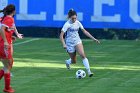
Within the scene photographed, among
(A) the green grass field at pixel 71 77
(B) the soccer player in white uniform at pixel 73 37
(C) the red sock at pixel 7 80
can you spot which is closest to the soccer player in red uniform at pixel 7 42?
(C) the red sock at pixel 7 80

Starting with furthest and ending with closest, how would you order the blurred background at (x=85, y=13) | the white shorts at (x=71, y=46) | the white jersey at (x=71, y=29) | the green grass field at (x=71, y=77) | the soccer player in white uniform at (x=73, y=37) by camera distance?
the blurred background at (x=85, y=13) < the white shorts at (x=71, y=46) < the white jersey at (x=71, y=29) < the soccer player in white uniform at (x=73, y=37) < the green grass field at (x=71, y=77)

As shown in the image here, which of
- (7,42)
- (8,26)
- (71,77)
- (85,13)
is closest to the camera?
(7,42)

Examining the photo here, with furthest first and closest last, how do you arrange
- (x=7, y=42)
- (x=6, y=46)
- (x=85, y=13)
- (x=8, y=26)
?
(x=85, y=13) → (x=8, y=26) → (x=7, y=42) → (x=6, y=46)

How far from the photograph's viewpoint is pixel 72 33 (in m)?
20.1

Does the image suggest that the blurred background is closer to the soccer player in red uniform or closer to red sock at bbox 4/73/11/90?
the soccer player in red uniform

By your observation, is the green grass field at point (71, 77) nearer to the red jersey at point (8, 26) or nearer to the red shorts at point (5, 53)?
the red shorts at point (5, 53)

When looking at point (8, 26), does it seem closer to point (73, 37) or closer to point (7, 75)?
point (7, 75)

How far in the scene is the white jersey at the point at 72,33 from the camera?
19.9 m

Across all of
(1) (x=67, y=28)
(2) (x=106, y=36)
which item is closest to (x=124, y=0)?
(1) (x=67, y=28)

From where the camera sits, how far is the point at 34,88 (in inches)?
650

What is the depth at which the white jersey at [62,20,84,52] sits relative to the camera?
65.3 feet

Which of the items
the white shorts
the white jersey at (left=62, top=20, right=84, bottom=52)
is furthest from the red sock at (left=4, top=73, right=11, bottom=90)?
the white shorts

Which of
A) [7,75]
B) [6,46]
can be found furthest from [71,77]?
[6,46]

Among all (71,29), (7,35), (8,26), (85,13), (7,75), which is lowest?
(85,13)
